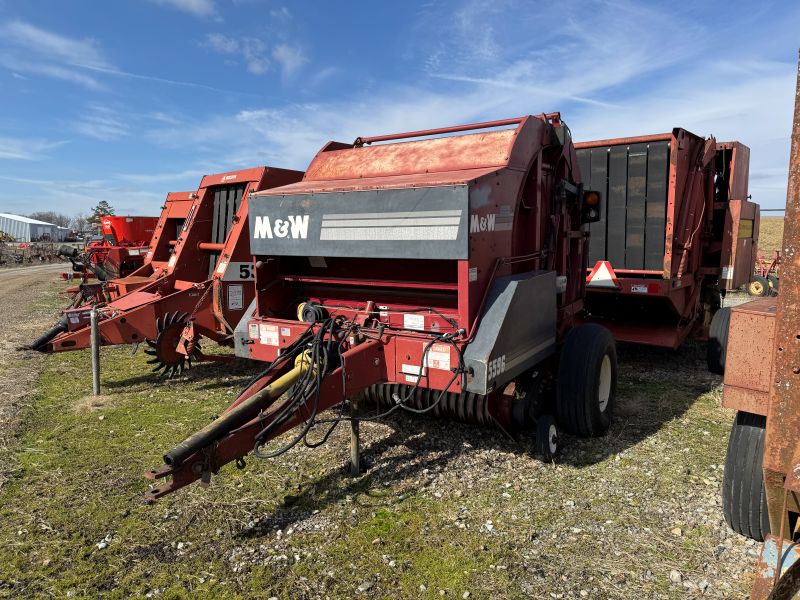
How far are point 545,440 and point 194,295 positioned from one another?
4.47m

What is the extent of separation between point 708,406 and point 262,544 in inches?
178

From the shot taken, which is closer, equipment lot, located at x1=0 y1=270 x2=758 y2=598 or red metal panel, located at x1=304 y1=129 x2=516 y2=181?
equipment lot, located at x1=0 y1=270 x2=758 y2=598

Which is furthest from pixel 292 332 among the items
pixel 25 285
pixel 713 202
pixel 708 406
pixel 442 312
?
pixel 25 285

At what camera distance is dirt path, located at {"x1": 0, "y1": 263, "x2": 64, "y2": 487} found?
16.6 feet

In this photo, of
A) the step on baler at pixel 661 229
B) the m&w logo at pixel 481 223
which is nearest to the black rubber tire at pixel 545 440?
the m&w logo at pixel 481 223

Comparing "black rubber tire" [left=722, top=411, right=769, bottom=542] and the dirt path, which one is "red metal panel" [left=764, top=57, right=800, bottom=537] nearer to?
"black rubber tire" [left=722, top=411, right=769, bottom=542]

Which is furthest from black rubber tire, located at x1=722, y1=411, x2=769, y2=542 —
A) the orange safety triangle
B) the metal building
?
the metal building

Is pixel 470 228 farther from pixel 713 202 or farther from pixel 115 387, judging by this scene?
pixel 713 202

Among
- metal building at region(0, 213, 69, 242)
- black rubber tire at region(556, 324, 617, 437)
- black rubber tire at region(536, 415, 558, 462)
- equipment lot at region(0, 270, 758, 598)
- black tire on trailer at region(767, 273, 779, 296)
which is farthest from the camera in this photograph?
metal building at region(0, 213, 69, 242)

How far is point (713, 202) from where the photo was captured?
7.50 meters

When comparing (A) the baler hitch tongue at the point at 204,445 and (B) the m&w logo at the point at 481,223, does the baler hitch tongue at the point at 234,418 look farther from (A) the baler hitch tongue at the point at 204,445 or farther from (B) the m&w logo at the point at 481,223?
(B) the m&w logo at the point at 481,223

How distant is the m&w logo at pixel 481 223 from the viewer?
3.49m

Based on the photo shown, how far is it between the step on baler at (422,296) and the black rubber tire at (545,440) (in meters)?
0.01

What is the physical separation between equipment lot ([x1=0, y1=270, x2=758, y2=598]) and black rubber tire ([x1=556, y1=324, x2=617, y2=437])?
0.20m
